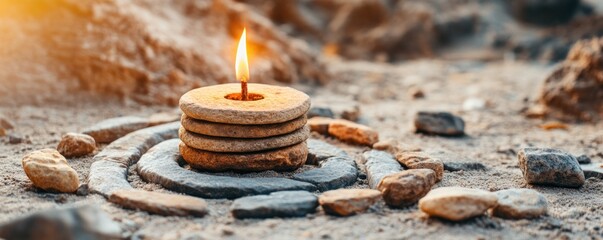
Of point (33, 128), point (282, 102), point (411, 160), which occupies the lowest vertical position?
point (33, 128)

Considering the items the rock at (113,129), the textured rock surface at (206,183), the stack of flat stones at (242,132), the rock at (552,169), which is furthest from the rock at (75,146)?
the rock at (552,169)

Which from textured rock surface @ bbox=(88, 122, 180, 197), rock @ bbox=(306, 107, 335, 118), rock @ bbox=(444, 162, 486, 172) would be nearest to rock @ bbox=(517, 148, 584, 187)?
rock @ bbox=(444, 162, 486, 172)

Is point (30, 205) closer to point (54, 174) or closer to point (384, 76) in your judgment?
point (54, 174)

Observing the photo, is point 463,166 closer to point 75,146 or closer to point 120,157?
point 120,157

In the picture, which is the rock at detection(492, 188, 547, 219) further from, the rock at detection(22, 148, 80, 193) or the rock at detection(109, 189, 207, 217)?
the rock at detection(22, 148, 80, 193)

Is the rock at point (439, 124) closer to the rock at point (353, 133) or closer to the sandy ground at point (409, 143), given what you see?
the sandy ground at point (409, 143)

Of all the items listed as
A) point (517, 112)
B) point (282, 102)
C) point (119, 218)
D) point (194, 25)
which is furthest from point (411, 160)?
point (194, 25)
